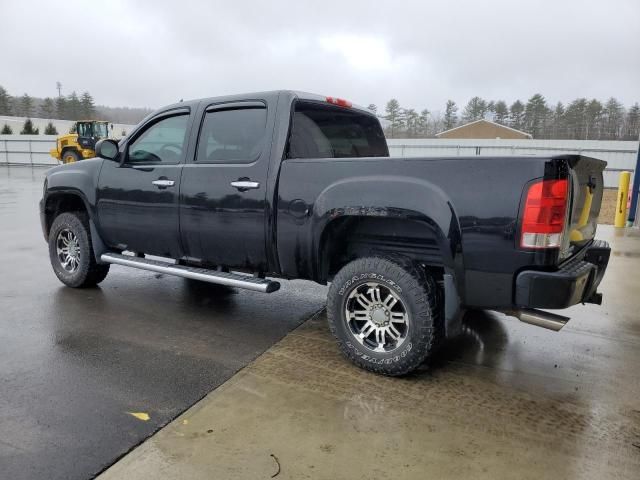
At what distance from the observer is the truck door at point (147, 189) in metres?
4.67

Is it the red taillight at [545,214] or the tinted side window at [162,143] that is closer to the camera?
the red taillight at [545,214]

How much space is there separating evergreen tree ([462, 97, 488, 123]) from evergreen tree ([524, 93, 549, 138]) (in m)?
4.86

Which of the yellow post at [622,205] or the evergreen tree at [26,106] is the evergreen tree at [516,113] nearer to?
the yellow post at [622,205]

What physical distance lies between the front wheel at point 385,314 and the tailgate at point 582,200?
0.91 m

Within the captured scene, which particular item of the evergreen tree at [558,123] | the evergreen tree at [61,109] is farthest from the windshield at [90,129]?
the evergreen tree at [61,109]

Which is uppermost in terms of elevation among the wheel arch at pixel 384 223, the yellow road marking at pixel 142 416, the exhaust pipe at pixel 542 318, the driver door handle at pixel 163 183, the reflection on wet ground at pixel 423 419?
the driver door handle at pixel 163 183

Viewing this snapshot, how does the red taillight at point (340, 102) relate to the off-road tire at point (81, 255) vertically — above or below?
above

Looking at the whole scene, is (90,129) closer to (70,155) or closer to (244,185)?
(70,155)

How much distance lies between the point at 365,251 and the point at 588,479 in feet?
6.82

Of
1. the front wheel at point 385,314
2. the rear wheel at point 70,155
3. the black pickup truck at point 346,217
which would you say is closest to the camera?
the black pickup truck at point 346,217

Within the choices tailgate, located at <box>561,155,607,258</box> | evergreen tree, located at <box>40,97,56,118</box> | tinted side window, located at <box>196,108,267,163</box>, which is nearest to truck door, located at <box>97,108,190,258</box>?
tinted side window, located at <box>196,108,267,163</box>

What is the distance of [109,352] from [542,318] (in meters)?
3.07

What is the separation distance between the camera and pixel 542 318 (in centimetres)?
316

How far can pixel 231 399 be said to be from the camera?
10.5 ft
